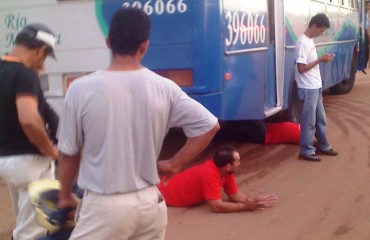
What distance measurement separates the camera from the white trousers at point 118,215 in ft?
8.54

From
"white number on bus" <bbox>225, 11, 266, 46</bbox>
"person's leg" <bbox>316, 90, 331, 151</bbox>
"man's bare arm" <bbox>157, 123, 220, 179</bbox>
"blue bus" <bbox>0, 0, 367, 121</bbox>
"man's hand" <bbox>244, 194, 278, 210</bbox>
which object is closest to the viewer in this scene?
Result: "man's bare arm" <bbox>157, 123, 220, 179</bbox>

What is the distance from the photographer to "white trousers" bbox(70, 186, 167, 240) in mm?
2604

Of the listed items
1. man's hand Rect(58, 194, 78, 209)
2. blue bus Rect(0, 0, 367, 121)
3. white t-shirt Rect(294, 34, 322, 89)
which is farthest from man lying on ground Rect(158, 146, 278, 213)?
man's hand Rect(58, 194, 78, 209)

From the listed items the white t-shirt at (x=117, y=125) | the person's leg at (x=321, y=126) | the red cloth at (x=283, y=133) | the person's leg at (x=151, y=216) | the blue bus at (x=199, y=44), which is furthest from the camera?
the red cloth at (x=283, y=133)

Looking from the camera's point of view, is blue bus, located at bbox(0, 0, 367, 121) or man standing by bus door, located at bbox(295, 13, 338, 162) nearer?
blue bus, located at bbox(0, 0, 367, 121)

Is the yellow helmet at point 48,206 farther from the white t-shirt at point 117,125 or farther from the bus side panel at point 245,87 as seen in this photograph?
the bus side panel at point 245,87

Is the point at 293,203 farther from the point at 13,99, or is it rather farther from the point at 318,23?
the point at 13,99

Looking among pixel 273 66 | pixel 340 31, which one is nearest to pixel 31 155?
pixel 273 66

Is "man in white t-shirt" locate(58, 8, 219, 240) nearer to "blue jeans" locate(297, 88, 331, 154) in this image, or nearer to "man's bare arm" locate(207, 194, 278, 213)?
"man's bare arm" locate(207, 194, 278, 213)

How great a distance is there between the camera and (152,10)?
630 cm

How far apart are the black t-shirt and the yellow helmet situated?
0.25 m

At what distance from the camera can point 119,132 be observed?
257 cm

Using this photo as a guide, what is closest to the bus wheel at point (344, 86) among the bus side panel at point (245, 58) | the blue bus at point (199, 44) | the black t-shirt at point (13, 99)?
the blue bus at point (199, 44)

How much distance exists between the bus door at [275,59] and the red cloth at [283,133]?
565 mm
